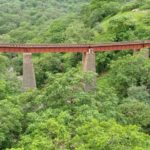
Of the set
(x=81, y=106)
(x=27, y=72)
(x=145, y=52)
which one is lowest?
(x=81, y=106)

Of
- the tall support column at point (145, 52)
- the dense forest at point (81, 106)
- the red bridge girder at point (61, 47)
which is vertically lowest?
the dense forest at point (81, 106)

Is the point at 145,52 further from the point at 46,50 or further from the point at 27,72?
the point at 27,72

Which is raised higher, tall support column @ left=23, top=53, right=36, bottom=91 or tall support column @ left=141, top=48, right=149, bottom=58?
tall support column @ left=141, top=48, right=149, bottom=58

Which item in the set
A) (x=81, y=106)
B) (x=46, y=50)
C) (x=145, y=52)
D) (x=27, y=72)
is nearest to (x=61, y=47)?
(x=46, y=50)

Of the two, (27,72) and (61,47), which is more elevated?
(61,47)

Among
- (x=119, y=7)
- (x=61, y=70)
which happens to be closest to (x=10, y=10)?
(x=119, y=7)

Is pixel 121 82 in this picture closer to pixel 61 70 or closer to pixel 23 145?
pixel 61 70

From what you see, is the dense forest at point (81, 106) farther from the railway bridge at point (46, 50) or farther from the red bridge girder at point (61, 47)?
the red bridge girder at point (61, 47)

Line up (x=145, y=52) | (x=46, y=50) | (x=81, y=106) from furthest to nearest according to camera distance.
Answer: (x=145, y=52)
(x=46, y=50)
(x=81, y=106)

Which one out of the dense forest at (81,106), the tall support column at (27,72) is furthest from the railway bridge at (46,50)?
the dense forest at (81,106)

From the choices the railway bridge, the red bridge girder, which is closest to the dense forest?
the railway bridge

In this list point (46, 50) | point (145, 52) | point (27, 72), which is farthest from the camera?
point (145, 52)

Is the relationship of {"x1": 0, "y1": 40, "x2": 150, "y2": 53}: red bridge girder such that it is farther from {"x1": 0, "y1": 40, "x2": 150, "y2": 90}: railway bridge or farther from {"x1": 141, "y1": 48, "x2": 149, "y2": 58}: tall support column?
{"x1": 141, "y1": 48, "x2": 149, "y2": 58}: tall support column

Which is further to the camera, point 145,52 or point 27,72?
point 145,52
